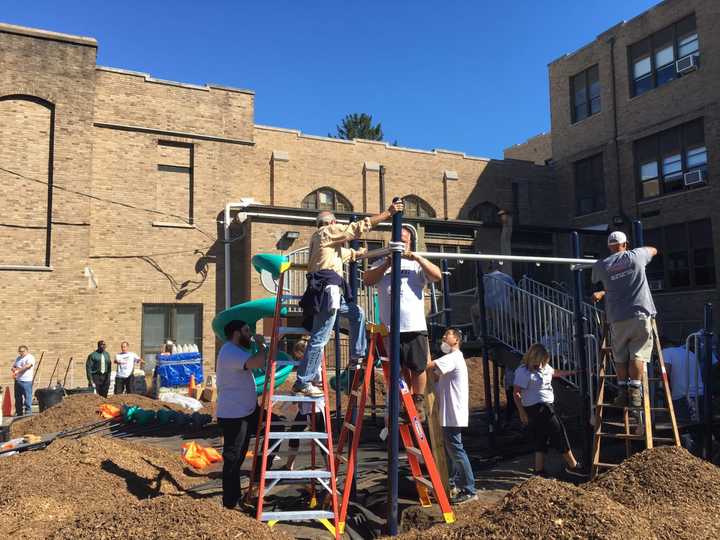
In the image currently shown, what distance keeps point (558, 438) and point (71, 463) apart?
5689 mm

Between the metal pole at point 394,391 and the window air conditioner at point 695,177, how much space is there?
64.6 ft

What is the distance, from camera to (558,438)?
7.33 m

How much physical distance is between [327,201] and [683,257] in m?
13.2

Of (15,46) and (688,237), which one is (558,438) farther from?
(15,46)

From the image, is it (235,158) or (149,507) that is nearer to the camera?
(149,507)

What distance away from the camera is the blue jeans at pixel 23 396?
15375mm

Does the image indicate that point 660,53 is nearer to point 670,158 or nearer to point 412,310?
point 670,158

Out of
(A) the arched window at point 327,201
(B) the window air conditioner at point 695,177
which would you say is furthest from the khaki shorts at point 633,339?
(A) the arched window at point 327,201

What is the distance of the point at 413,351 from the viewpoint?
19.1 feet

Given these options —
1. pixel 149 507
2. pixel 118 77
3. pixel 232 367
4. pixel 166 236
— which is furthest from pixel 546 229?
pixel 149 507

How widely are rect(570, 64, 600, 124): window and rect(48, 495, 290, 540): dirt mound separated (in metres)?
25.1

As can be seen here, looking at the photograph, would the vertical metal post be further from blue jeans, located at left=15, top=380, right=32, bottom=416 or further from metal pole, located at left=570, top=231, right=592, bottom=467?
blue jeans, located at left=15, top=380, right=32, bottom=416

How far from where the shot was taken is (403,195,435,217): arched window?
25938mm

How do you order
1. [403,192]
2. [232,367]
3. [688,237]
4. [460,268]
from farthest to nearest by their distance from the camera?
[403,192]
[460,268]
[688,237]
[232,367]
